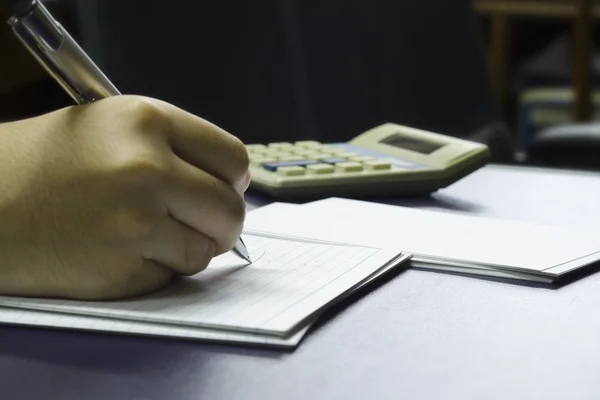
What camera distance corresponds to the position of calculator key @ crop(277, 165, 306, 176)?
72 centimetres

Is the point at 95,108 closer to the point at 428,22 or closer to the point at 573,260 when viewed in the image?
the point at 573,260

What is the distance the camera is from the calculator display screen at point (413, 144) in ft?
2.59

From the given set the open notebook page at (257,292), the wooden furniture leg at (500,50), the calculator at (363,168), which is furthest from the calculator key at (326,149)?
the wooden furniture leg at (500,50)

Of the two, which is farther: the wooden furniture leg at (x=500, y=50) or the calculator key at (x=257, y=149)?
the wooden furniture leg at (x=500, y=50)

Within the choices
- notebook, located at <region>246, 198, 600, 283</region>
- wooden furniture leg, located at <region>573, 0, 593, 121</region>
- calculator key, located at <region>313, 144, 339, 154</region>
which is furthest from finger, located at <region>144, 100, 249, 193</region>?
wooden furniture leg, located at <region>573, 0, 593, 121</region>

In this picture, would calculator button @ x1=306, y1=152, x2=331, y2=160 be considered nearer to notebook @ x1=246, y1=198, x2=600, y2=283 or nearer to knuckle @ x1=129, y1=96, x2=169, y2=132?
notebook @ x1=246, y1=198, x2=600, y2=283

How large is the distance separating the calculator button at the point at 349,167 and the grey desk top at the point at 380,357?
257mm

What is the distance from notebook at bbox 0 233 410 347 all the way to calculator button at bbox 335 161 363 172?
22cm

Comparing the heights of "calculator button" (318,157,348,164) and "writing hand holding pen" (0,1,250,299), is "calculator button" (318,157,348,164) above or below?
below

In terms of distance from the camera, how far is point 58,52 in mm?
441

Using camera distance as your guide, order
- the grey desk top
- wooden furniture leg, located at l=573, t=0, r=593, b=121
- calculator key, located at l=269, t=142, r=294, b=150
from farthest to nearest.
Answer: wooden furniture leg, located at l=573, t=0, r=593, b=121 → calculator key, located at l=269, t=142, r=294, b=150 → the grey desk top

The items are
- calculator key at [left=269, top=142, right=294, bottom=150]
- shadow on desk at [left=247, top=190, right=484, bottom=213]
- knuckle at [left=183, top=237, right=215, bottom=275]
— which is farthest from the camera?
calculator key at [left=269, top=142, right=294, bottom=150]

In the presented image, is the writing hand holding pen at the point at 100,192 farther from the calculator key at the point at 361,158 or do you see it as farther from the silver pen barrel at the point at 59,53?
the calculator key at the point at 361,158

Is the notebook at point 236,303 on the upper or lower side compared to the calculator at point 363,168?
upper
